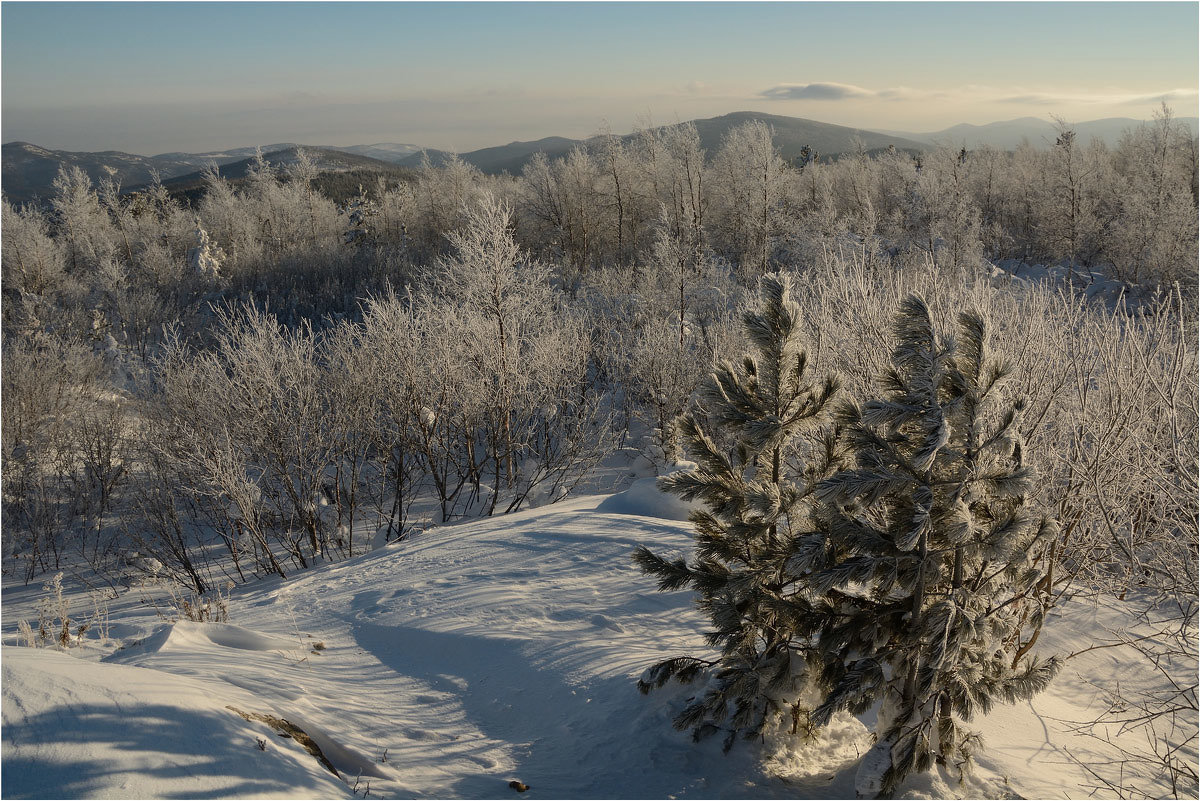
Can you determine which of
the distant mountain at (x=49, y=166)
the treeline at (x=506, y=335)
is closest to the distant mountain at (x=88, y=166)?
the distant mountain at (x=49, y=166)

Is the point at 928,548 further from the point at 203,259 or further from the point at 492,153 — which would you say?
the point at 492,153

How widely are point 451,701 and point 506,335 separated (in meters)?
11.9

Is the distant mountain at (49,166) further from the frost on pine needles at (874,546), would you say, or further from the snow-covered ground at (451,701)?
the frost on pine needles at (874,546)

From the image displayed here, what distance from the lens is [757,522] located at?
5.09 m

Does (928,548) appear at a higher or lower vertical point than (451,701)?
higher

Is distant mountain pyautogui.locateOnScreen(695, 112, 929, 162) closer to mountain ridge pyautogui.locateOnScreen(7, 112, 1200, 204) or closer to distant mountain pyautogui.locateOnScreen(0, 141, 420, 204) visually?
mountain ridge pyautogui.locateOnScreen(7, 112, 1200, 204)

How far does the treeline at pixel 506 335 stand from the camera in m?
8.24

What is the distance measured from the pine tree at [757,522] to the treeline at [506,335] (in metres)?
0.54

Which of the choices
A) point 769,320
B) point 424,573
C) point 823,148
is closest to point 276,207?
point 424,573

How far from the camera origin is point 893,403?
4.30 metres

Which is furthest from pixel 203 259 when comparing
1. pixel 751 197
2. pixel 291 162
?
pixel 291 162

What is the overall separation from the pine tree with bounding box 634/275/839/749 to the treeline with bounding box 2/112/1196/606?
0.54 meters

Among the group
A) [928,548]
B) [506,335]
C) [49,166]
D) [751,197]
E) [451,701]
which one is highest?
[49,166]

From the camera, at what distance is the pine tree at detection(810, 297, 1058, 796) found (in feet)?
14.0
